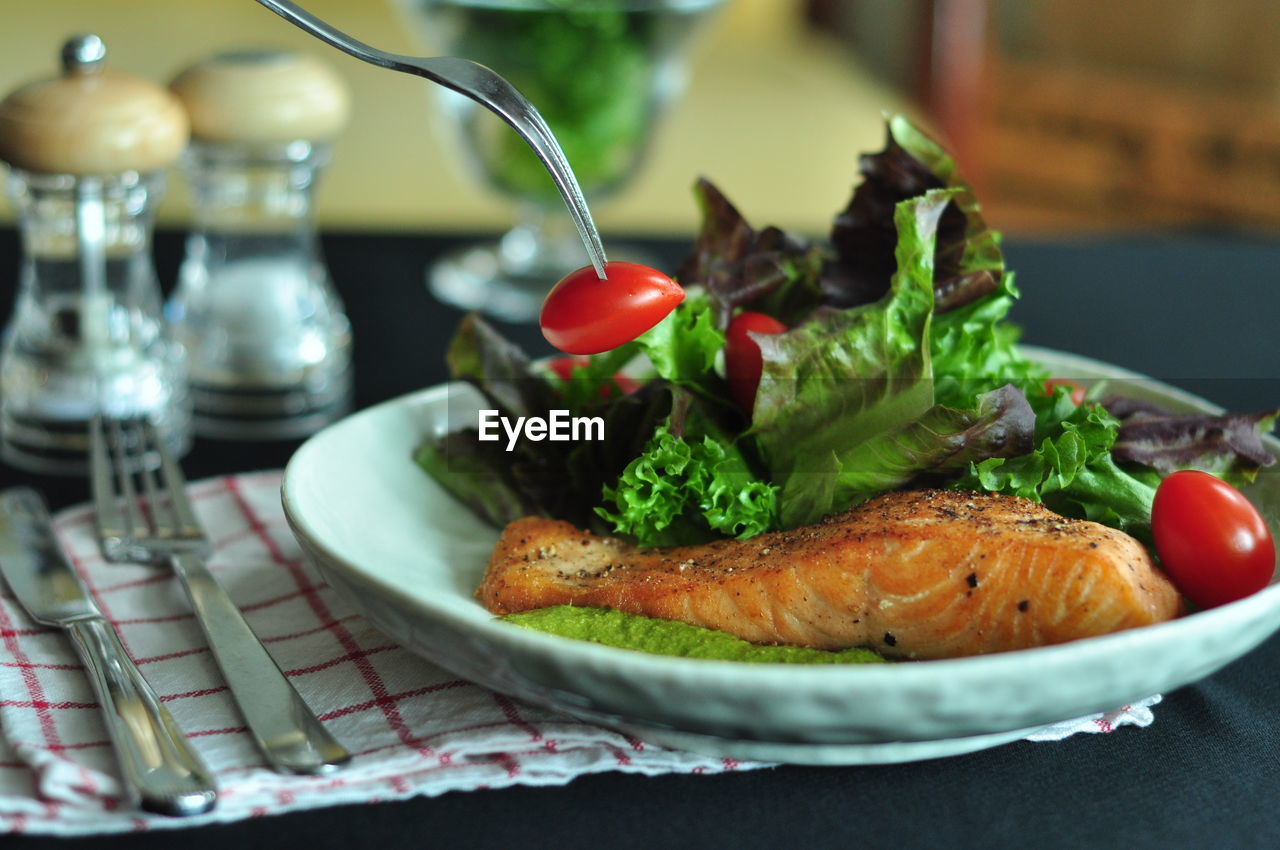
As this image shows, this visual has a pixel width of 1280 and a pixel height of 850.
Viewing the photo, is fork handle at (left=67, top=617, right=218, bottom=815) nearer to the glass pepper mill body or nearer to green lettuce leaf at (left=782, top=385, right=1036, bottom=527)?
green lettuce leaf at (left=782, top=385, right=1036, bottom=527)

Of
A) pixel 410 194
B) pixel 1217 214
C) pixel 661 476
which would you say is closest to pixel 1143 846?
pixel 661 476

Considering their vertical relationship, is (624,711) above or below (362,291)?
above

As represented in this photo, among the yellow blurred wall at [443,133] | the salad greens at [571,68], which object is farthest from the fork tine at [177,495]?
the yellow blurred wall at [443,133]

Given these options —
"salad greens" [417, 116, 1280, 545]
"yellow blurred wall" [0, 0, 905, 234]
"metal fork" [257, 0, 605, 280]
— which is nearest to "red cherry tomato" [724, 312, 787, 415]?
"salad greens" [417, 116, 1280, 545]

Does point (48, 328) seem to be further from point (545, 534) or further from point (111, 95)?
point (545, 534)

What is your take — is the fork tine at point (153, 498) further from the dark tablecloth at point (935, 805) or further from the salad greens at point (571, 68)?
the salad greens at point (571, 68)
